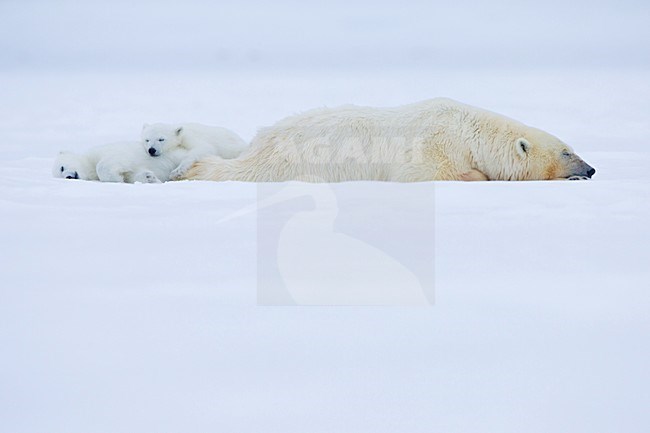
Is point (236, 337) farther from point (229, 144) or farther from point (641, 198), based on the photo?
point (229, 144)

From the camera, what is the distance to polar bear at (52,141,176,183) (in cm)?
512

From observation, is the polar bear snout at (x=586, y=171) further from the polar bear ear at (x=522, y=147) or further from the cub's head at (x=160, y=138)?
the cub's head at (x=160, y=138)

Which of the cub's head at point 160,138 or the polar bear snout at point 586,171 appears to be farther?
the cub's head at point 160,138

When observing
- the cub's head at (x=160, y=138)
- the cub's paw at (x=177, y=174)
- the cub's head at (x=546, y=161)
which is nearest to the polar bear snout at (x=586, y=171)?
the cub's head at (x=546, y=161)

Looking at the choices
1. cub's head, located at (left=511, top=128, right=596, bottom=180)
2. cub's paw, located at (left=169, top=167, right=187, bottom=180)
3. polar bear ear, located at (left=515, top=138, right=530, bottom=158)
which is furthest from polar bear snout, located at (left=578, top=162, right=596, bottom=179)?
cub's paw, located at (left=169, top=167, right=187, bottom=180)

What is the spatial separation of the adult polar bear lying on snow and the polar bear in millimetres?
228

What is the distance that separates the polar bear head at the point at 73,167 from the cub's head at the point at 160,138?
14.1 inches

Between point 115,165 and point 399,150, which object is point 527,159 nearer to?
point 399,150

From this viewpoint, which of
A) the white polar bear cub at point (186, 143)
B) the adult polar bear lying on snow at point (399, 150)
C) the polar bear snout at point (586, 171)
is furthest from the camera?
the white polar bear cub at point (186, 143)

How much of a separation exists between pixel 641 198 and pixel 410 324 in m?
1.93

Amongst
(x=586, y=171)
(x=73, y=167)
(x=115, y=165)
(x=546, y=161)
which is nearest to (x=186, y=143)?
(x=115, y=165)

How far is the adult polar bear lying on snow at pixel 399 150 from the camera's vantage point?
5.04 metres

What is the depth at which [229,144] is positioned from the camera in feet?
18.5

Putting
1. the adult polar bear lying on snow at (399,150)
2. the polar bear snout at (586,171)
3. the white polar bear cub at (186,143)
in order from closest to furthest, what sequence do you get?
the adult polar bear lying on snow at (399,150) < the polar bear snout at (586,171) < the white polar bear cub at (186,143)
